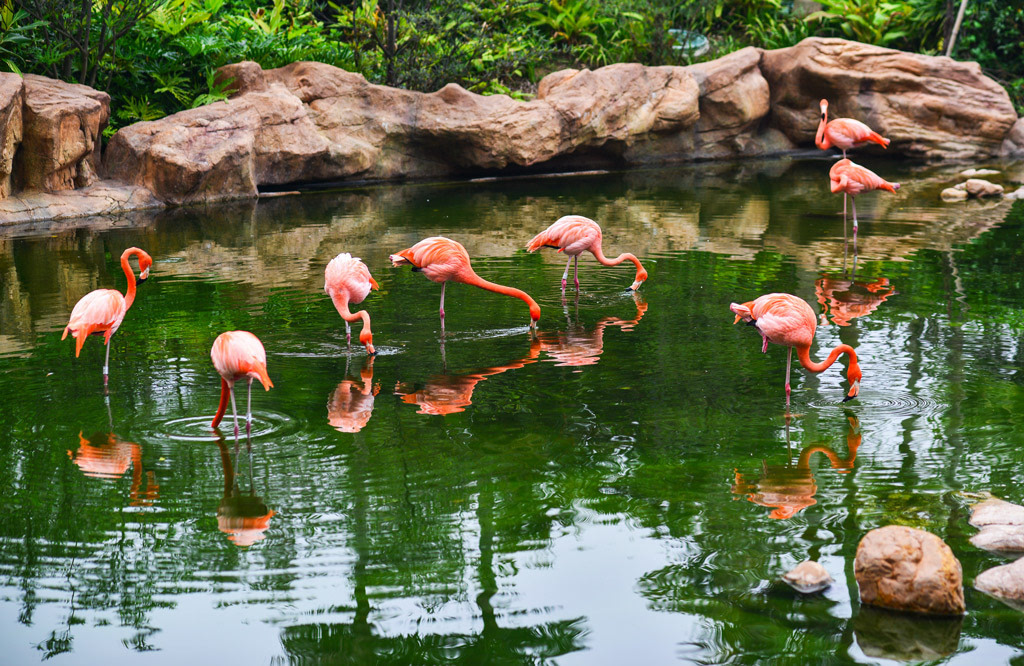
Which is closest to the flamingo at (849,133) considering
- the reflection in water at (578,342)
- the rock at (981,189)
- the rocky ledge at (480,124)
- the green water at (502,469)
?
the rock at (981,189)

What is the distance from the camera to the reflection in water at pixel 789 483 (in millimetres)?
3975

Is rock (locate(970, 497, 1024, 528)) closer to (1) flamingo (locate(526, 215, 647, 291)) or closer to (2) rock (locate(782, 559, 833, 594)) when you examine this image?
(2) rock (locate(782, 559, 833, 594))

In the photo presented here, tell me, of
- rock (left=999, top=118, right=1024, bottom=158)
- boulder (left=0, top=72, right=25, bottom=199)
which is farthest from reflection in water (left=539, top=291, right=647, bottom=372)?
rock (left=999, top=118, right=1024, bottom=158)

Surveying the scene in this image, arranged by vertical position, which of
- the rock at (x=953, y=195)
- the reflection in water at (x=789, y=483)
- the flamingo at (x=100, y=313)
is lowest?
the rock at (x=953, y=195)

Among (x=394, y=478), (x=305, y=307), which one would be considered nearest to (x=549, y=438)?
(x=394, y=478)

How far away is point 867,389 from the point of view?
204 inches

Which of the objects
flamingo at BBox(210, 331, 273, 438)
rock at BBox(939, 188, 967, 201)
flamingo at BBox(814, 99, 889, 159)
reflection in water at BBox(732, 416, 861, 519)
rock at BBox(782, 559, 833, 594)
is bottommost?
rock at BBox(939, 188, 967, 201)

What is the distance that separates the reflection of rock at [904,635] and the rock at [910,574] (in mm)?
32

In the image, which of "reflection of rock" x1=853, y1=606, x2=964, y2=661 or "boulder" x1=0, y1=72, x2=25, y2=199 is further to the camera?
"boulder" x1=0, y1=72, x2=25, y2=199

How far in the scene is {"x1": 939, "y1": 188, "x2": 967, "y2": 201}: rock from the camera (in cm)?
1165

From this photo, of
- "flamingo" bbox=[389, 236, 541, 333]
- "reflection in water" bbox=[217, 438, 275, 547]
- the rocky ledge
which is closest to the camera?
"reflection in water" bbox=[217, 438, 275, 547]

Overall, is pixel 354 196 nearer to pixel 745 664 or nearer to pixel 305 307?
pixel 305 307

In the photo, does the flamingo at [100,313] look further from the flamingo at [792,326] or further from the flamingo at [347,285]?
the flamingo at [792,326]

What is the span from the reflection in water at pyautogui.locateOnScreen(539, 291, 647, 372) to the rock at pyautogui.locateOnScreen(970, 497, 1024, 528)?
96.7 inches
